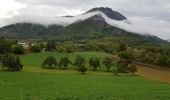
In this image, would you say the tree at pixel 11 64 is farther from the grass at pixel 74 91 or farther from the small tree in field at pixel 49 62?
the grass at pixel 74 91

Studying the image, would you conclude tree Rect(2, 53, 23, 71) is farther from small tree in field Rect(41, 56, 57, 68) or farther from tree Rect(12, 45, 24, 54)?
tree Rect(12, 45, 24, 54)

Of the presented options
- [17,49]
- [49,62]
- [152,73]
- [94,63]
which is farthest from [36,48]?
[152,73]

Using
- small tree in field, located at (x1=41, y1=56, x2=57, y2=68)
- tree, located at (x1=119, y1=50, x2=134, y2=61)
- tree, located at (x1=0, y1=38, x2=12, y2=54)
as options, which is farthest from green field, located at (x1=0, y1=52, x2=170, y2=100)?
tree, located at (x1=0, y1=38, x2=12, y2=54)

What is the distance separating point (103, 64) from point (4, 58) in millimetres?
42623

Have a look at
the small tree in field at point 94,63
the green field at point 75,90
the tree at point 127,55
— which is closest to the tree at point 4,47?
the small tree in field at point 94,63

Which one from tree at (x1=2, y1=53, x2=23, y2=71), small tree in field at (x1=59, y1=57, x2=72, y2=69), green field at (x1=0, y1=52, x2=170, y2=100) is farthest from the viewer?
small tree in field at (x1=59, y1=57, x2=72, y2=69)

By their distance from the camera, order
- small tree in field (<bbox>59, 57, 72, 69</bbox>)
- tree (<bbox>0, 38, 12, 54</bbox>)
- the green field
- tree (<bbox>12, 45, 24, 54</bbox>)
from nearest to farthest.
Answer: the green field → small tree in field (<bbox>59, 57, 72, 69</bbox>) → tree (<bbox>0, 38, 12, 54</bbox>) → tree (<bbox>12, 45, 24, 54</bbox>)

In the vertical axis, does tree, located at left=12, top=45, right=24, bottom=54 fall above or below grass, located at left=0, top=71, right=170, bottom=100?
above

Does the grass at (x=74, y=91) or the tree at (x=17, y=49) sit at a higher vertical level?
the tree at (x=17, y=49)

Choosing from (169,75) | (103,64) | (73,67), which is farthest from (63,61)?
(169,75)

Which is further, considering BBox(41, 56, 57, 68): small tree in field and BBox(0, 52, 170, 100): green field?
BBox(41, 56, 57, 68): small tree in field

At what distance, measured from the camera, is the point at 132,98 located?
180 feet

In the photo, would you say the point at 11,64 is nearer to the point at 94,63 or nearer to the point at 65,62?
the point at 65,62

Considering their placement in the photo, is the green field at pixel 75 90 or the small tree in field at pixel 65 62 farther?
the small tree in field at pixel 65 62
